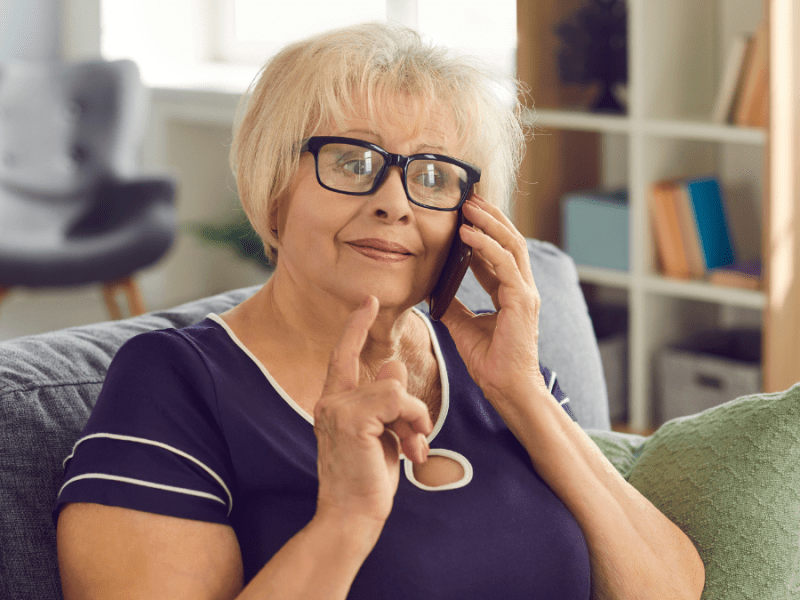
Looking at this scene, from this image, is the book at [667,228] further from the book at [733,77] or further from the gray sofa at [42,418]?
the gray sofa at [42,418]

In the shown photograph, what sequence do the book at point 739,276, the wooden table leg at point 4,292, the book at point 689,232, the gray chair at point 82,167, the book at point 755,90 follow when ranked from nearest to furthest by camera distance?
the book at point 755,90, the book at point 739,276, the book at point 689,232, the wooden table leg at point 4,292, the gray chair at point 82,167

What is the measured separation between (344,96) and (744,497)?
0.65 metres

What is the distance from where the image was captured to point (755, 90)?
2619 mm

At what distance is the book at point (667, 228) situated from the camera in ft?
9.34

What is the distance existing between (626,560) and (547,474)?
13 cm

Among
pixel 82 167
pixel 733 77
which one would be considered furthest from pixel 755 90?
pixel 82 167

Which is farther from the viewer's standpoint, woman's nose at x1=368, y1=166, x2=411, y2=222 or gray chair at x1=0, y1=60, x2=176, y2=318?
gray chair at x1=0, y1=60, x2=176, y2=318

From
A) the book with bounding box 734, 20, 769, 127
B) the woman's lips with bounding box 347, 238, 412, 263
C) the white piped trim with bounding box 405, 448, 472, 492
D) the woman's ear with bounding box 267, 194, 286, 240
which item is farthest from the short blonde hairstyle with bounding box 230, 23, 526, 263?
the book with bounding box 734, 20, 769, 127

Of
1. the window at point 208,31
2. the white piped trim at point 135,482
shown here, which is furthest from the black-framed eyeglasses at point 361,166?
the window at point 208,31

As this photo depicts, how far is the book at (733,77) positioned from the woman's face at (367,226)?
1853 millimetres

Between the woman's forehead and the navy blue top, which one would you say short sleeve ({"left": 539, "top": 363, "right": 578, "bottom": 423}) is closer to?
the navy blue top

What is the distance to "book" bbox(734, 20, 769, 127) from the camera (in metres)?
2.57

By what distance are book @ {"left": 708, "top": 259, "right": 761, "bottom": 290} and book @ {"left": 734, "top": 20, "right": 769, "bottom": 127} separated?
1.38ft

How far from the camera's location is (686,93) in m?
2.93
